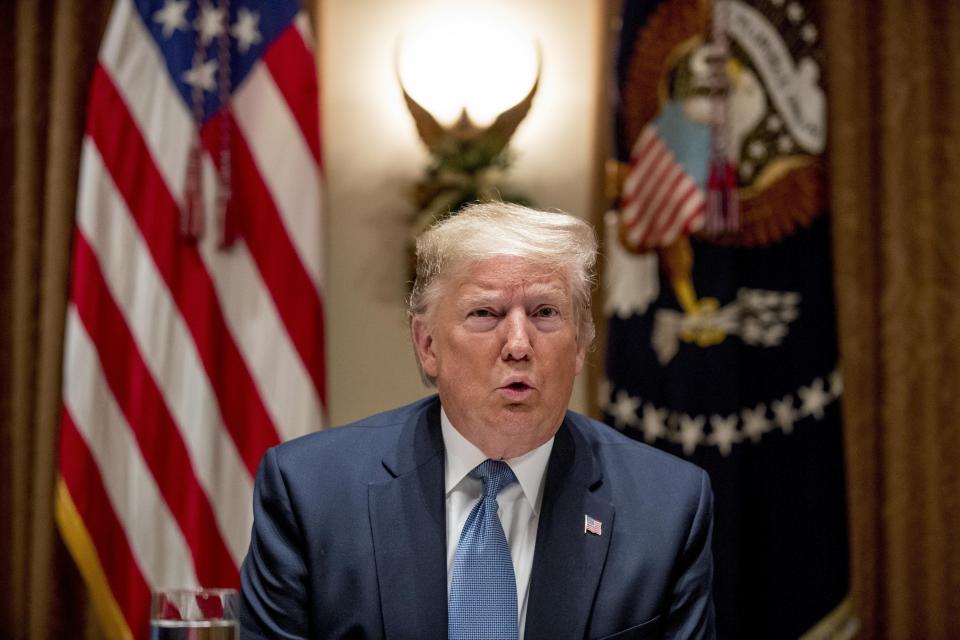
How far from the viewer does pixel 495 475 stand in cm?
198

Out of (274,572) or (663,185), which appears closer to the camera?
(274,572)

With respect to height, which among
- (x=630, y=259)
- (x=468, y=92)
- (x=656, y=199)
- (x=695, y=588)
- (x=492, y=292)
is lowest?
(x=695, y=588)

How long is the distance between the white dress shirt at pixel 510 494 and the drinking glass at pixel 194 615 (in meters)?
0.43

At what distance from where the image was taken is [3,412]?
3684mm

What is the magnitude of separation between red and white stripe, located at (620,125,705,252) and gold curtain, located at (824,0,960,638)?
494 mm

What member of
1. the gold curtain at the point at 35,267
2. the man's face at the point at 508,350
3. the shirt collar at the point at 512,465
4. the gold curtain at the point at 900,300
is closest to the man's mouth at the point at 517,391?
the man's face at the point at 508,350

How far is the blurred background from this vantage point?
11.7ft

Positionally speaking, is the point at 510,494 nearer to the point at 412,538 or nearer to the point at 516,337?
the point at 412,538

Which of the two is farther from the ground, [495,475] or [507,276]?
[507,276]

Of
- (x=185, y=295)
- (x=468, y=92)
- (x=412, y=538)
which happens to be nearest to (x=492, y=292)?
(x=412, y=538)

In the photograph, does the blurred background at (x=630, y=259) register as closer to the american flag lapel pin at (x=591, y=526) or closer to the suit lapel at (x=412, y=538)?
the suit lapel at (x=412, y=538)

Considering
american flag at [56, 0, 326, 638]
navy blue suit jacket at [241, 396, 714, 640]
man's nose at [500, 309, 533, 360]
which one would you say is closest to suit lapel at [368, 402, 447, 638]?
navy blue suit jacket at [241, 396, 714, 640]

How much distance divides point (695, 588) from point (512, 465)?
0.40m

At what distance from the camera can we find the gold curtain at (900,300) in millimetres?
3619
